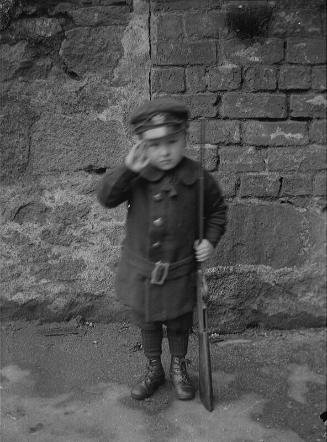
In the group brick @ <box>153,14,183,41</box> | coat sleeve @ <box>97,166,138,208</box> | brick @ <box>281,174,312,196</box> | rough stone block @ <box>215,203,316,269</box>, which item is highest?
brick @ <box>153,14,183,41</box>

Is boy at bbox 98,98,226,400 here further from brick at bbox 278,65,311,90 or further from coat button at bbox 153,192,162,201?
brick at bbox 278,65,311,90

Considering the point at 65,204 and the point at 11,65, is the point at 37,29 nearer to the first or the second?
the point at 11,65

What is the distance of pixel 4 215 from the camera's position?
3.28 metres

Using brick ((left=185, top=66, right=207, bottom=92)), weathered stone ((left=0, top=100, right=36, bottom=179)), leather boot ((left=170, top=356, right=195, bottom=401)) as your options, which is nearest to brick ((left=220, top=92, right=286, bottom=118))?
brick ((left=185, top=66, right=207, bottom=92))

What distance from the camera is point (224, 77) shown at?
3.02 meters

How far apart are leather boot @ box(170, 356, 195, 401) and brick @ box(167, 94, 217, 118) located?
128 cm

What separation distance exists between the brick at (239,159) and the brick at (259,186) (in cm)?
5

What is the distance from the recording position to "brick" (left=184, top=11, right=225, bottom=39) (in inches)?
117

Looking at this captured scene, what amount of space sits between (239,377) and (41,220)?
1.39 meters

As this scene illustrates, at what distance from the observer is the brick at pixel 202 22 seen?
296cm

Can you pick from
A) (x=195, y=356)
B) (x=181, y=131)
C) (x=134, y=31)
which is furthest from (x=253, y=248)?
(x=134, y=31)

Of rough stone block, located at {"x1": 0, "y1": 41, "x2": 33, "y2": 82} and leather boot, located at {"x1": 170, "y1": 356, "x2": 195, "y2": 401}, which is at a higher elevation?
rough stone block, located at {"x1": 0, "y1": 41, "x2": 33, "y2": 82}

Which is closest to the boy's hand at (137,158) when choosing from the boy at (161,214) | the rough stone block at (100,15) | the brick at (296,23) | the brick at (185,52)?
the boy at (161,214)

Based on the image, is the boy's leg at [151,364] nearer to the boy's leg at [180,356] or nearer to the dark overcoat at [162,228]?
the boy's leg at [180,356]
